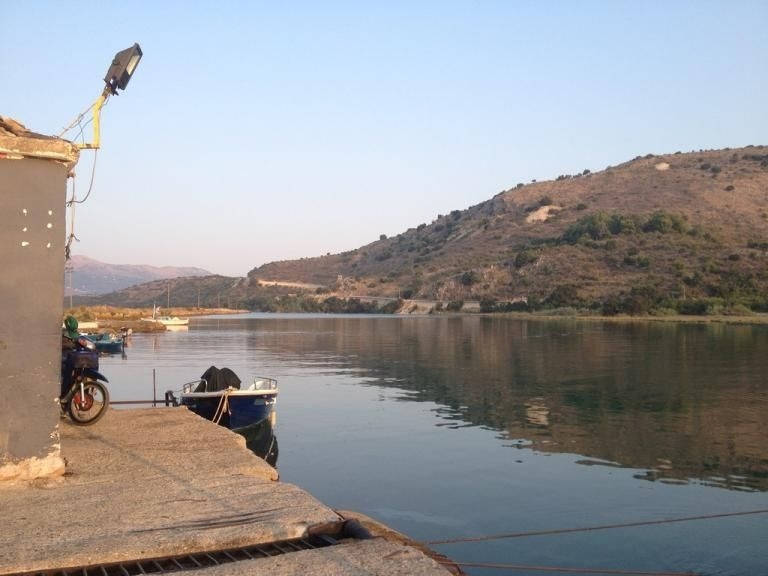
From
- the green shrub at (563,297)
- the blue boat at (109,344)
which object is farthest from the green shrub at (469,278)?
the blue boat at (109,344)

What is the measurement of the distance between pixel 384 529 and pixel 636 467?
8.44 m

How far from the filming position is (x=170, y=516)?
6.71m

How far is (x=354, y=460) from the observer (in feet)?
48.7

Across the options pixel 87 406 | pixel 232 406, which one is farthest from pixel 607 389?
pixel 87 406

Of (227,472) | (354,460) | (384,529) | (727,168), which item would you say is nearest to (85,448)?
(227,472)

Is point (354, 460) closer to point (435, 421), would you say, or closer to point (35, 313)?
point (435, 421)

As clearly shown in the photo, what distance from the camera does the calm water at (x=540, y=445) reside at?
404 inches

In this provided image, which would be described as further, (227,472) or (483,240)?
(483,240)

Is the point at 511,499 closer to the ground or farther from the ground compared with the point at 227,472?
closer to the ground

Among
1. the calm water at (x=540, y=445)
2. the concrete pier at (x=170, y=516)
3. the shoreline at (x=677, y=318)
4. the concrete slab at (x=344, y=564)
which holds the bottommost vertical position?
the calm water at (x=540, y=445)

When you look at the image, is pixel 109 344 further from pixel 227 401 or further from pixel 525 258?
pixel 525 258

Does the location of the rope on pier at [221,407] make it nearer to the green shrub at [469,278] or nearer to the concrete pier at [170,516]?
the concrete pier at [170,516]

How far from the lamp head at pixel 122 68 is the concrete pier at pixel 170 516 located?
4.89 metres

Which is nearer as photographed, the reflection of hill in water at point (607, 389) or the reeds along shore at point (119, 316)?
the reflection of hill in water at point (607, 389)
